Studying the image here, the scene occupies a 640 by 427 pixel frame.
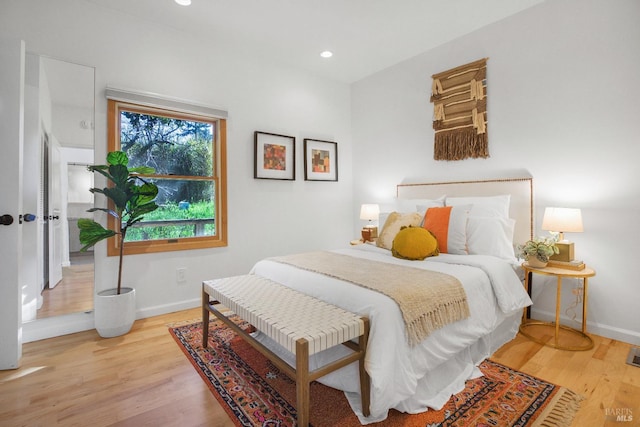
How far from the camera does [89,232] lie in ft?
8.11

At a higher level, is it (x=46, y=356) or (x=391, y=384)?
(x=391, y=384)

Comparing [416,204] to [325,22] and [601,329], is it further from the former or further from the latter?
[325,22]

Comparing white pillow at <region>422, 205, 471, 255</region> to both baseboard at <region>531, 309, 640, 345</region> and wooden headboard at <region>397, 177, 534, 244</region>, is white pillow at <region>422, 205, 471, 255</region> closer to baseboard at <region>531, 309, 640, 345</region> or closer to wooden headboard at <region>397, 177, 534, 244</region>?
wooden headboard at <region>397, 177, 534, 244</region>

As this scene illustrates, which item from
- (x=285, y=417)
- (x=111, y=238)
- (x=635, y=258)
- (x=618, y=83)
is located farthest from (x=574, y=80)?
(x=111, y=238)

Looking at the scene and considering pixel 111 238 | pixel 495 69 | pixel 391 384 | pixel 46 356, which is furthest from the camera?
pixel 495 69

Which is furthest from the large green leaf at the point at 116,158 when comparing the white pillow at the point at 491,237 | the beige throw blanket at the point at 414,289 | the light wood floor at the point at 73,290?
the white pillow at the point at 491,237

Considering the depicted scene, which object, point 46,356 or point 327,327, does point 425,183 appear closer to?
point 327,327

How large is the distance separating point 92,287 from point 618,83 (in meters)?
4.47

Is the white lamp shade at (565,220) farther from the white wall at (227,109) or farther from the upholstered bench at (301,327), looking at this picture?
the white wall at (227,109)

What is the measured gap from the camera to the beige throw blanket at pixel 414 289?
64.9 inches

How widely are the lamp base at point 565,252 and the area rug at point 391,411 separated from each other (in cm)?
103

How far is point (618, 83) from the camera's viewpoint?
2.42 m

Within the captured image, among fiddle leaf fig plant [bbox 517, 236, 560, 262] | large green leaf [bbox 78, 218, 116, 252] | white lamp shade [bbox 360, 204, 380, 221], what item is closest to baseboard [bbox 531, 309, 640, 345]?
fiddle leaf fig plant [bbox 517, 236, 560, 262]

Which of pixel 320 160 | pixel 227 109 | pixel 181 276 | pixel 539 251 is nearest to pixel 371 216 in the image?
pixel 320 160
